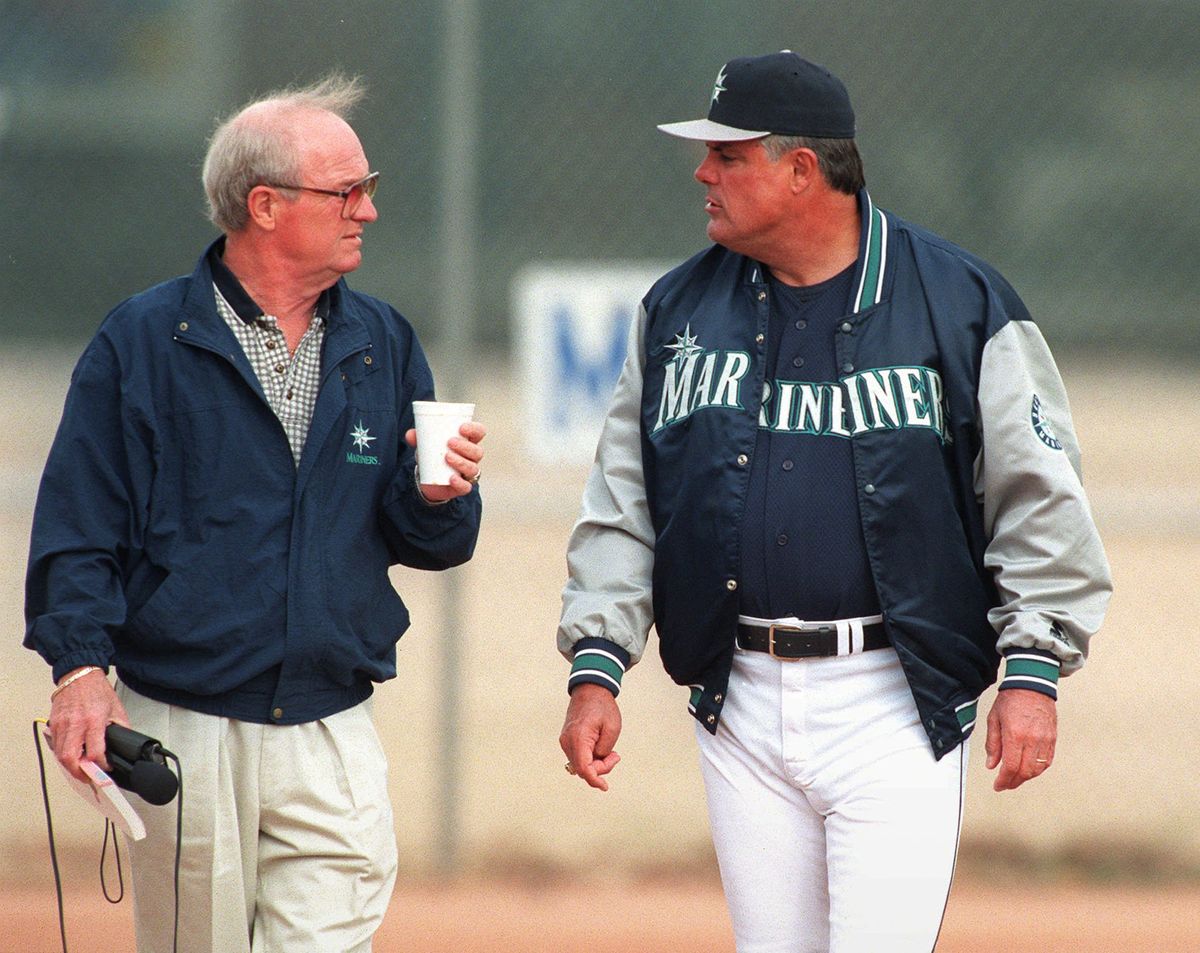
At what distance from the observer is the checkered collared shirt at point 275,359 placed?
3.03 metres

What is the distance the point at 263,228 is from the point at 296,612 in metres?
0.68

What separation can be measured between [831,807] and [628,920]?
2.56 meters

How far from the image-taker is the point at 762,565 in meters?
2.97

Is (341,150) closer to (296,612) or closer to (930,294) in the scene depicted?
(296,612)

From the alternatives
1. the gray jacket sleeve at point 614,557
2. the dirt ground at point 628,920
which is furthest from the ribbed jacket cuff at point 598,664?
the dirt ground at point 628,920

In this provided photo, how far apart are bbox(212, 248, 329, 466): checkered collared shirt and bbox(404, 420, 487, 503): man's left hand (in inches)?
10.3

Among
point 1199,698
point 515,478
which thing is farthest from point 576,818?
point 1199,698

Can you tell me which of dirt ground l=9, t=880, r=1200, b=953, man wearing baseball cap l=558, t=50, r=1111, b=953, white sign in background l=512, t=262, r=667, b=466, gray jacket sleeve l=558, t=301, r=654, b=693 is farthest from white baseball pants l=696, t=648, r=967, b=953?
white sign in background l=512, t=262, r=667, b=466

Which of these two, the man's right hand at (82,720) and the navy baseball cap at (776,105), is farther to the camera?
the navy baseball cap at (776,105)

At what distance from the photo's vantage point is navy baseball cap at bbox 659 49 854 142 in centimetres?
303

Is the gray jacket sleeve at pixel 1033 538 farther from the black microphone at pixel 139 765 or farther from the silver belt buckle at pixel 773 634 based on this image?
the black microphone at pixel 139 765

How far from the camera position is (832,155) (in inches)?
120

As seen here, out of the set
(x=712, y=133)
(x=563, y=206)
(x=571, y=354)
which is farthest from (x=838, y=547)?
(x=563, y=206)

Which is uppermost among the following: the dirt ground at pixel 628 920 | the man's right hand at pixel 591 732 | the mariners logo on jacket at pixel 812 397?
the mariners logo on jacket at pixel 812 397
